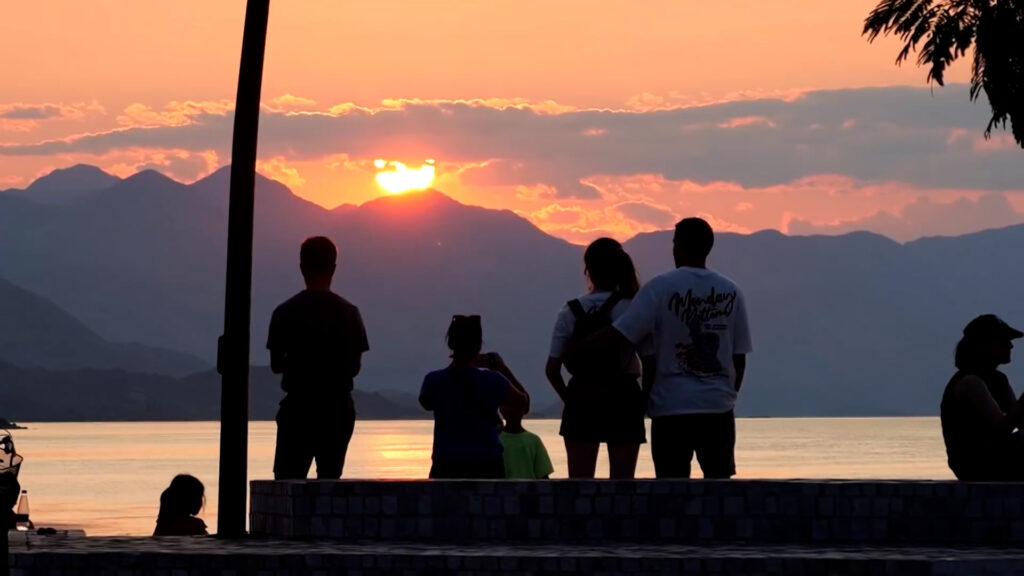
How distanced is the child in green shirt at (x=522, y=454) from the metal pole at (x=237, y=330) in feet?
6.80

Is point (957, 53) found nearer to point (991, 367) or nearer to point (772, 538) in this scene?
point (991, 367)

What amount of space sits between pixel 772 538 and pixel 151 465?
586ft

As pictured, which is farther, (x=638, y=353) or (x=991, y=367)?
(x=991, y=367)

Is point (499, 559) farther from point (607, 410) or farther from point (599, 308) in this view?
point (599, 308)

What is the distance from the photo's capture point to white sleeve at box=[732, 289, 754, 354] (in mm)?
12586

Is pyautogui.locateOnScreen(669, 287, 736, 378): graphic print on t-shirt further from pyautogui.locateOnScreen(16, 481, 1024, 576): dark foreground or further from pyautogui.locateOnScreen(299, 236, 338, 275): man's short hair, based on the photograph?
pyautogui.locateOnScreen(299, 236, 338, 275): man's short hair

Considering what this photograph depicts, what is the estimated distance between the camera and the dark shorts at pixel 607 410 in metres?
12.9

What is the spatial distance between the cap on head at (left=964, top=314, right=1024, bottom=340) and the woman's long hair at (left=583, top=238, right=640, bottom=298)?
225 centimetres

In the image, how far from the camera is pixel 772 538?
11.9 meters

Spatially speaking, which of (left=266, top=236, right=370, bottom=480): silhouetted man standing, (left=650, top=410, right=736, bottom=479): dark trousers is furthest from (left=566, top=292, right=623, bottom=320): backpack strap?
(left=266, top=236, right=370, bottom=480): silhouetted man standing

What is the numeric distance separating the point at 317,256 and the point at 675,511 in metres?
2.96

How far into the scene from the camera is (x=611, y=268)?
13125 millimetres

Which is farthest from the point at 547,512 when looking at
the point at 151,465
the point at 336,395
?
the point at 151,465

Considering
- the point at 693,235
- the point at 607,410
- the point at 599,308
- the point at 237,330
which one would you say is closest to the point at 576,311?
the point at 599,308
